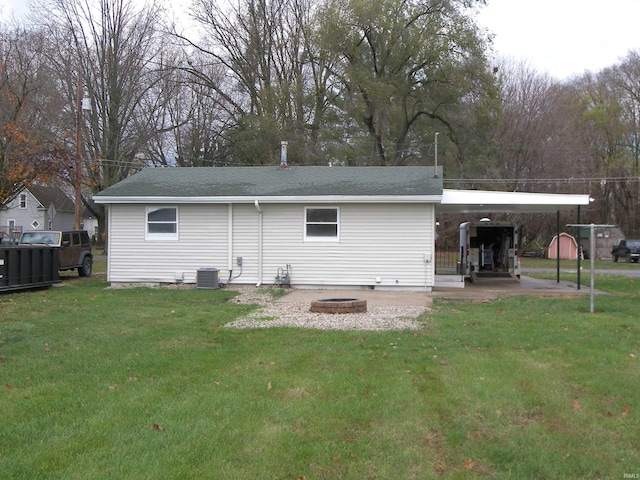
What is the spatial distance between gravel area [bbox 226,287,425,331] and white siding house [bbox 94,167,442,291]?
138 inches

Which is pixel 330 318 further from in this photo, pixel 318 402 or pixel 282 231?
pixel 282 231

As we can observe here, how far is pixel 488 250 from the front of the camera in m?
20.3

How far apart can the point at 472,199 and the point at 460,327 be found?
7.15m

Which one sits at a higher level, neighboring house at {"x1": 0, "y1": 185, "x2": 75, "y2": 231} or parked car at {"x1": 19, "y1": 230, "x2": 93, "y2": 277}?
neighboring house at {"x1": 0, "y1": 185, "x2": 75, "y2": 231}

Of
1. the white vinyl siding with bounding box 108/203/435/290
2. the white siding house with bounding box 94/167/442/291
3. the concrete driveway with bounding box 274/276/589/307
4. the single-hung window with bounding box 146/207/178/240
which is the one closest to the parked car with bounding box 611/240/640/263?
the concrete driveway with bounding box 274/276/589/307

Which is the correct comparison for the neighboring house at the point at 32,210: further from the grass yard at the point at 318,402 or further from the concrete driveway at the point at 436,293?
the grass yard at the point at 318,402

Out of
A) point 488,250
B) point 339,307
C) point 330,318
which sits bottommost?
point 330,318

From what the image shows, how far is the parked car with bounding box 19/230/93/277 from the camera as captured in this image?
62.1 feet

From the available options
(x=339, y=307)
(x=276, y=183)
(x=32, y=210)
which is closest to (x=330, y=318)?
(x=339, y=307)

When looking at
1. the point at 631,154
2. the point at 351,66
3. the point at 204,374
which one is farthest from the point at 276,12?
the point at 204,374

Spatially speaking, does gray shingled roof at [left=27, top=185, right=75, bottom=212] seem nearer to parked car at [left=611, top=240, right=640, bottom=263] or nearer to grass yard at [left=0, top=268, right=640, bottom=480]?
parked car at [left=611, top=240, right=640, bottom=263]

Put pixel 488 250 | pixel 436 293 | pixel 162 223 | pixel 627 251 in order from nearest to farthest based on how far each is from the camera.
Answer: pixel 436 293 < pixel 162 223 < pixel 488 250 < pixel 627 251

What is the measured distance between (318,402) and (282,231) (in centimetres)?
1092

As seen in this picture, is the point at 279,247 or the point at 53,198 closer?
the point at 279,247
